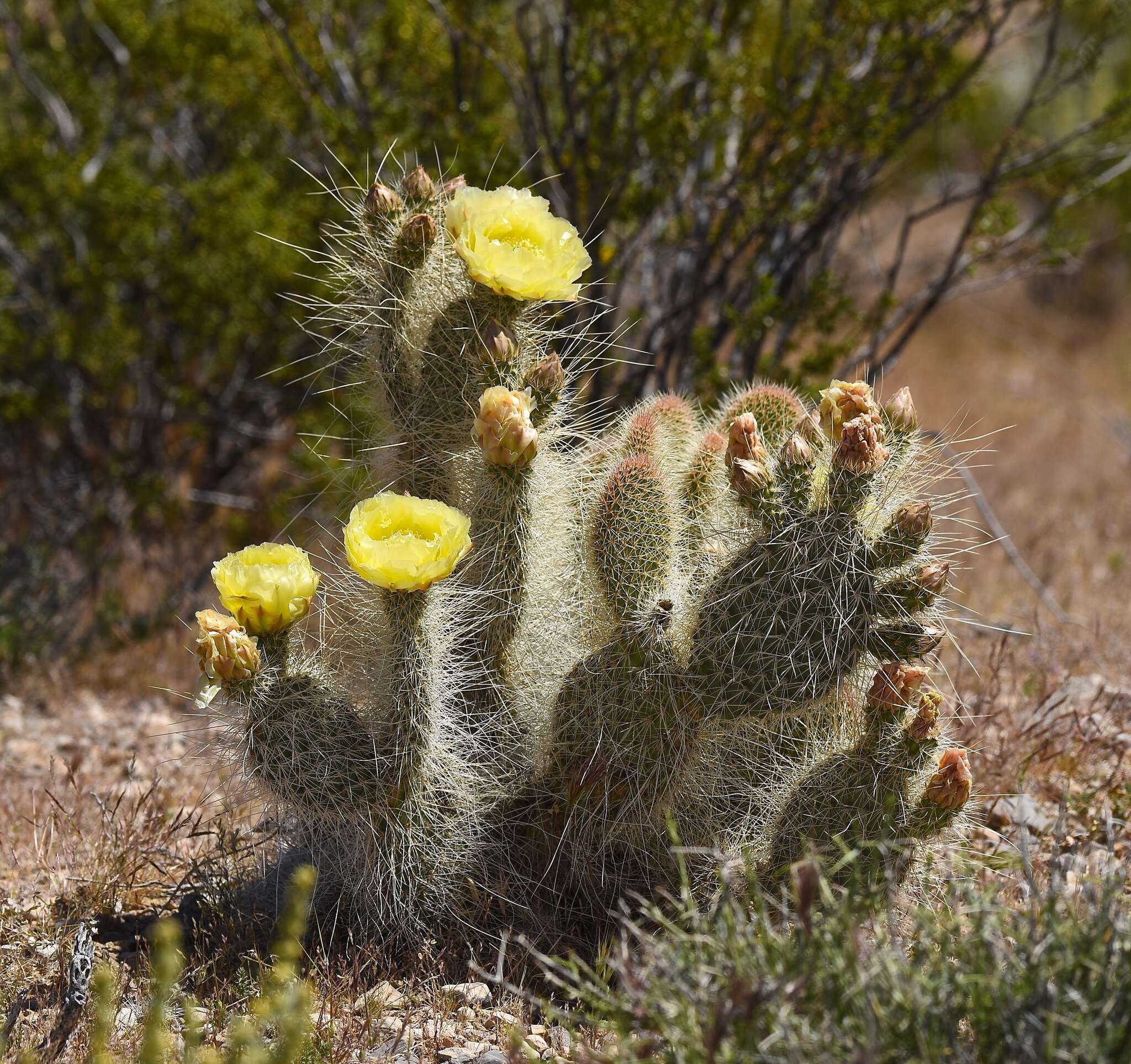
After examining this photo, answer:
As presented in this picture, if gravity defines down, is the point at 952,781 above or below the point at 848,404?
below

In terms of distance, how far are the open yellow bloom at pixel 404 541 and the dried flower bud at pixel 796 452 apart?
0.60 m

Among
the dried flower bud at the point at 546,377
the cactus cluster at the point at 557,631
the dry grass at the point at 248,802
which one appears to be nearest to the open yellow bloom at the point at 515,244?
the cactus cluster at the point at 557,631

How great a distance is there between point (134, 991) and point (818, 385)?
3139 millimetres

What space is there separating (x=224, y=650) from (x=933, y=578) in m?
1.31

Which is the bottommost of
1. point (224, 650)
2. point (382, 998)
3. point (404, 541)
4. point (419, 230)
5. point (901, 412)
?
point (382, 998)

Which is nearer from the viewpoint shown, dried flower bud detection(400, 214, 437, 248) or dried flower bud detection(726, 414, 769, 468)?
dried flower bud detection(726, 414, 769, 468)

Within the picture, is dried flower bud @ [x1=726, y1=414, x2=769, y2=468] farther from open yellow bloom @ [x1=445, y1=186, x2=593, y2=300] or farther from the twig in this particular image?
the twig

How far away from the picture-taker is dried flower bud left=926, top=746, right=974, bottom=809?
2105 mm

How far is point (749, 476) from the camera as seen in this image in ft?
6.81

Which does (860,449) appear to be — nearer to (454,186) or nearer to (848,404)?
(848,404)

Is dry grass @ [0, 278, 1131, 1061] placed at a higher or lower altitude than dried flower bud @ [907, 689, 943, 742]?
lower

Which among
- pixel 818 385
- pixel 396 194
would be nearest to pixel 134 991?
pixel 396 194

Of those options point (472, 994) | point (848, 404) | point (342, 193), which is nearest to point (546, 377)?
point (848, 404)

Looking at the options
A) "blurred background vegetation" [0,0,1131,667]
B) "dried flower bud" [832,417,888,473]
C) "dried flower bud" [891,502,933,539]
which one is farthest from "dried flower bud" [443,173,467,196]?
"dried flower bud" [891,502,933,539]
